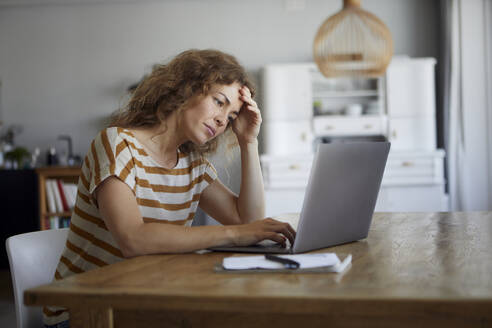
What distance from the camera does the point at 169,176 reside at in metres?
1.45

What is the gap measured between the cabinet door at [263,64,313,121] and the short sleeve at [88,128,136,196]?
11.6 ft

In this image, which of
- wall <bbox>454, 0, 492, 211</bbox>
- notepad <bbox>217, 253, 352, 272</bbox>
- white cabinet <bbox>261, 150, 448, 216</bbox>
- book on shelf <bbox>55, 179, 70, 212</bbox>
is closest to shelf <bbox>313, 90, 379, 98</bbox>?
white cabinet <bbox>261, 150, 448, 216</bbox>

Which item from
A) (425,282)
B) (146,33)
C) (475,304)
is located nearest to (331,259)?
(425,282)

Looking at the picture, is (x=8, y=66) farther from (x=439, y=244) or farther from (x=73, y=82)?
(x=439, y=244)

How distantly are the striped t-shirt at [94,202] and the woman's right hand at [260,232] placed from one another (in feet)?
0.85

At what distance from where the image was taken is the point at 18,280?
1.28 metres

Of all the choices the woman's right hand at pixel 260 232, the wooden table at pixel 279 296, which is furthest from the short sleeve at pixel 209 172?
the wooden table at pixel 279 296

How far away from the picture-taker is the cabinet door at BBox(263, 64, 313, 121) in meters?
4.71

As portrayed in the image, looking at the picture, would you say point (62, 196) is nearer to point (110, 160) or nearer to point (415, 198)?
point (415, 198)

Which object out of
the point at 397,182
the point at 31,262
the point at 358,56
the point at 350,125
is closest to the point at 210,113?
the point at 31,262

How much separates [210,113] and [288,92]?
134 inches

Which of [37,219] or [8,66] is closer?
[37,219]

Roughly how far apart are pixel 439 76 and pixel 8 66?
423cm

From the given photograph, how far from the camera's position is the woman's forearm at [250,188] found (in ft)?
5.23
